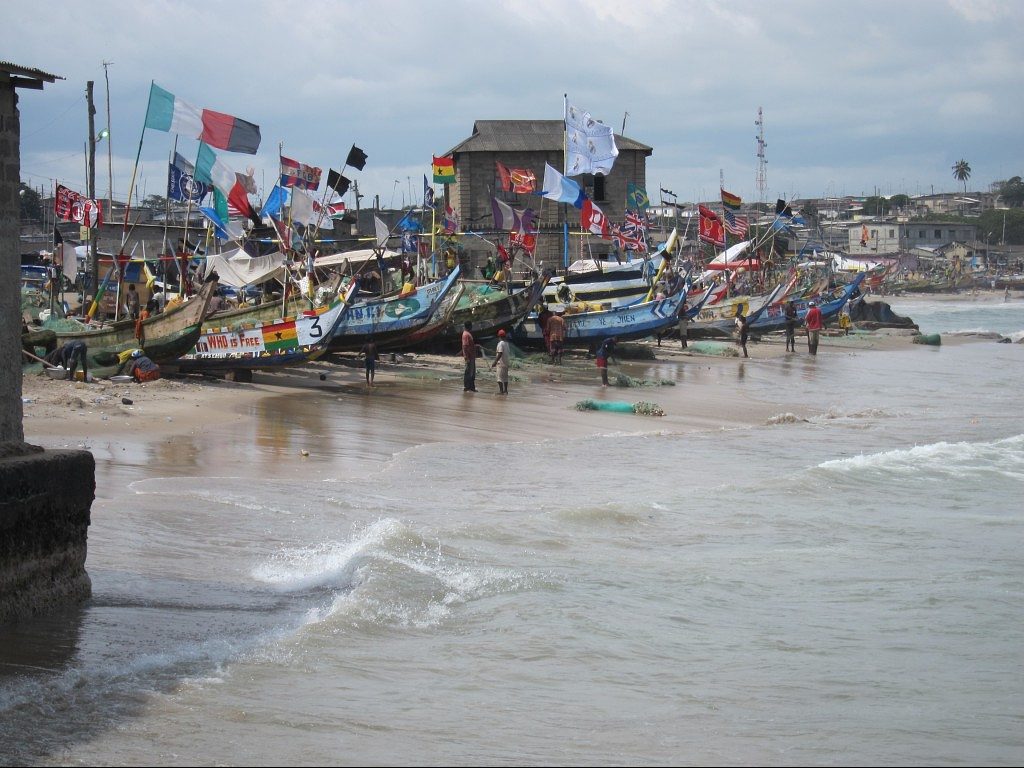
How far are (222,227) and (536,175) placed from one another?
92.8 feet

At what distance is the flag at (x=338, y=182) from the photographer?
25.5m

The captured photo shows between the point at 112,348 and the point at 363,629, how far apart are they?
1551cm

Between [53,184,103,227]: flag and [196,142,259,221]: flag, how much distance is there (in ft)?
9.47

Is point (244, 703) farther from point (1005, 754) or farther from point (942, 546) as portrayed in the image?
point (942, 546)

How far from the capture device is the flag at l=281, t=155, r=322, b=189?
94.9ft

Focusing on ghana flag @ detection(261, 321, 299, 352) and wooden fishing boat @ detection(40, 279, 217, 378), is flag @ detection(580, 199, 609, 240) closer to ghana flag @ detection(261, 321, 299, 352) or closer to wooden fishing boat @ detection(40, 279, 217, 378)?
ghana flag @ detection(261, 321, 299, 352)

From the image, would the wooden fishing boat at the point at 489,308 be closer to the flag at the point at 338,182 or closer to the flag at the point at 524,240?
the flag at the point at 524,240

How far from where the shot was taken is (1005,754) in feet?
19.5

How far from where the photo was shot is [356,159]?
25.1 m

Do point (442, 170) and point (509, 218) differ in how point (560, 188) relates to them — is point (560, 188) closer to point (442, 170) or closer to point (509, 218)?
point (509, 218)

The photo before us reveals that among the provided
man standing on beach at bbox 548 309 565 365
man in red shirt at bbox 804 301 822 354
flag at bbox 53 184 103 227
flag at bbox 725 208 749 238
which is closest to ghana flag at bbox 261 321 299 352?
flag at bbox 53 184 103 227

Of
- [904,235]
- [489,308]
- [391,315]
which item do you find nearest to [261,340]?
[391,315]

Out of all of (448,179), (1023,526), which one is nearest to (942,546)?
(1023,526)

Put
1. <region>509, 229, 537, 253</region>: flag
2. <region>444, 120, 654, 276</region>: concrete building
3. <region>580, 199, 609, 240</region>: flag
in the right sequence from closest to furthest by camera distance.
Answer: <region>580, 199, 609, 240</region>: flag < <region>509, 229, 537, 253</region>: flag < <region>444, 120, 654, 276</region>: concrete building
